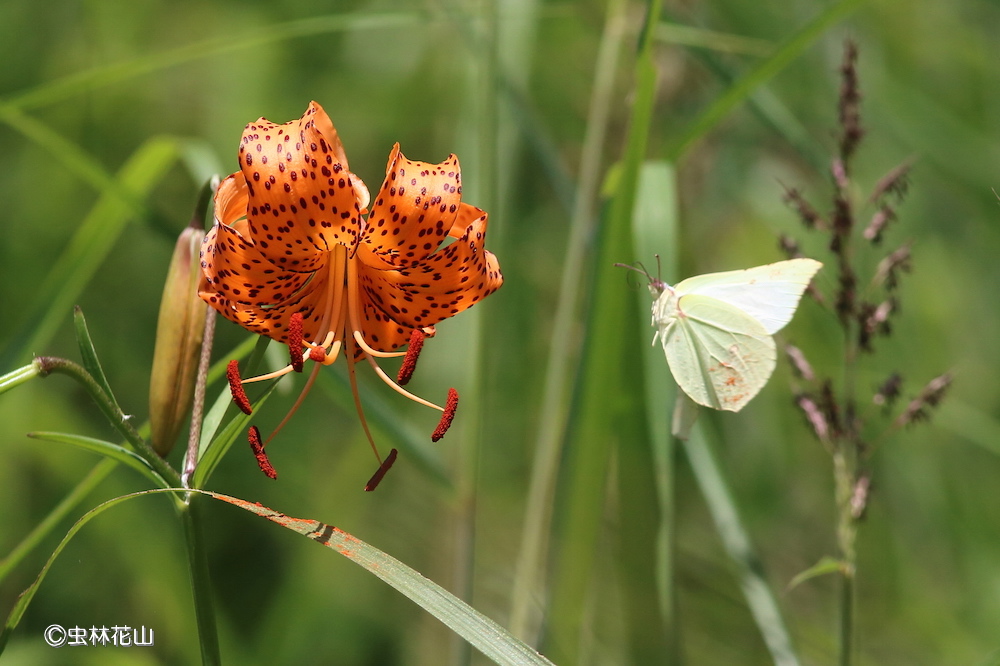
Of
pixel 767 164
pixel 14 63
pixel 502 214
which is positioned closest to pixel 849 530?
pixel 502 214

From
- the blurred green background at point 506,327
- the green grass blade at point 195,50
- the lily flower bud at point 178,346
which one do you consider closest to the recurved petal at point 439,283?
the lily flower bud at point 178,346

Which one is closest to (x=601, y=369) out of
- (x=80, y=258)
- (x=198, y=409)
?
(x=198, y=409)

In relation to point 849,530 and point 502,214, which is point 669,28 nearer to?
point 502,214

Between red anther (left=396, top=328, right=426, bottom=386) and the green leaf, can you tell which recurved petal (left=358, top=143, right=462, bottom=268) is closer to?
red anther (left=396, top=328, right=426, bottom=386)

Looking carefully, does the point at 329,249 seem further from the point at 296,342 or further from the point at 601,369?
the point at 601,369

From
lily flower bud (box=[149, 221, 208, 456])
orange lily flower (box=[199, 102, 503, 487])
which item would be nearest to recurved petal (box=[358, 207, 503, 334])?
orange lily flower (box=[199, 102, 503, 487])

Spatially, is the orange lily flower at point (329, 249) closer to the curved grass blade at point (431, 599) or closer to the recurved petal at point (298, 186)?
the recurved petal at point (298, 186)
